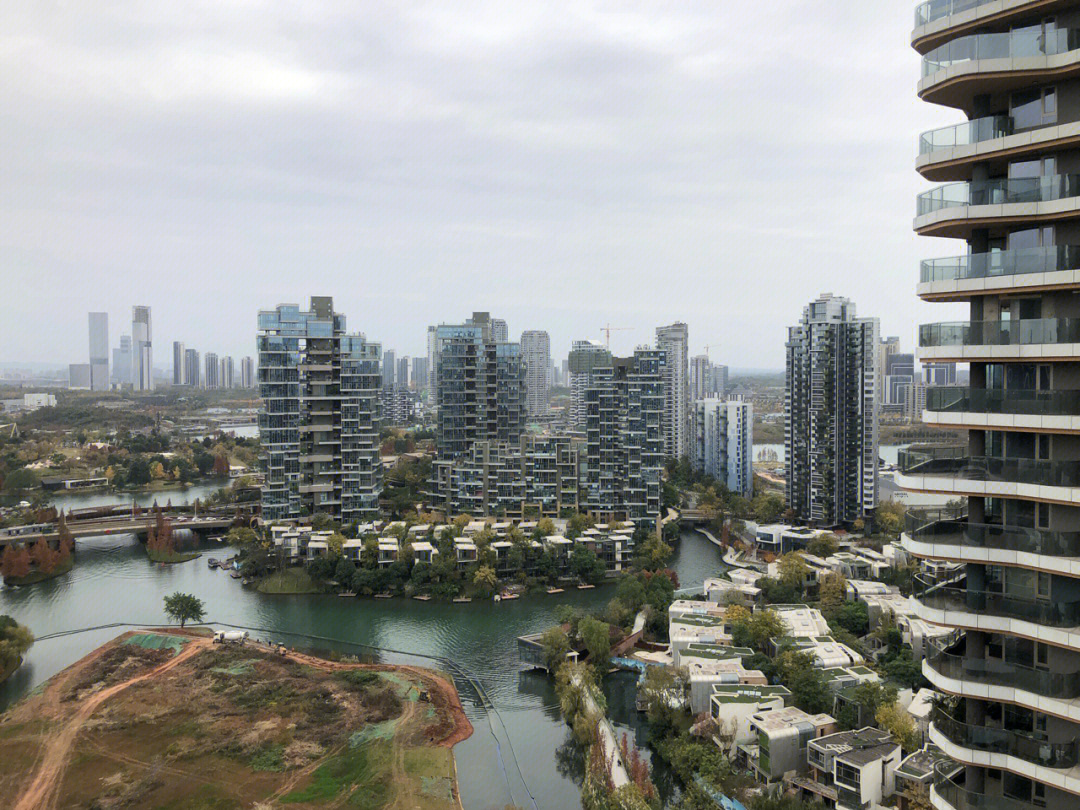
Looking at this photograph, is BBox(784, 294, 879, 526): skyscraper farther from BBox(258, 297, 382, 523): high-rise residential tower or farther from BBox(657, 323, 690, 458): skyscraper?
BBox(258, 297, 382, 523): high-rise residential tower

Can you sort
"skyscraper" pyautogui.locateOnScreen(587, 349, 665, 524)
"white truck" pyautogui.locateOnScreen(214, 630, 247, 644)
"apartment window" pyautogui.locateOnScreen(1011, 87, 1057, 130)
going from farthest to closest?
"skyscraper" pyautogui.locateOnScreen(587, 349, 665, 524) → "white truck" pyautogui.locateOnScreen(214, 630, 247, 644) → "apartment window" pyautogui.locateOnScreen(1011, 87, 1057, 130)

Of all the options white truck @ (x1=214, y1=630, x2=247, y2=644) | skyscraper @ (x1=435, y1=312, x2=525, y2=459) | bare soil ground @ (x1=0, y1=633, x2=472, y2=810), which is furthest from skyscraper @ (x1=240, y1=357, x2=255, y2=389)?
bare soil ground @ (x1=0, y1=633, x2=472, y2=810)

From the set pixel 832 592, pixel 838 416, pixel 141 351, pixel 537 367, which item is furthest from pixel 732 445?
pixel 141 351

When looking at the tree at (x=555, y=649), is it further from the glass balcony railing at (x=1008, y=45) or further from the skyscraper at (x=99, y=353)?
the skyscraper at (x=99, y=353)

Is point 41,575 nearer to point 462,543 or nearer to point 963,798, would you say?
point 462,543

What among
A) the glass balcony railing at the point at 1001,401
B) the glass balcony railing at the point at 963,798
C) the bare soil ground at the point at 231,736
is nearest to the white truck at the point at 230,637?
the bare soil ground at the point at 231,736

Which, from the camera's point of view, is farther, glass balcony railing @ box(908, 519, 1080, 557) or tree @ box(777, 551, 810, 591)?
tree @ box(777, 551, 810, 591)
